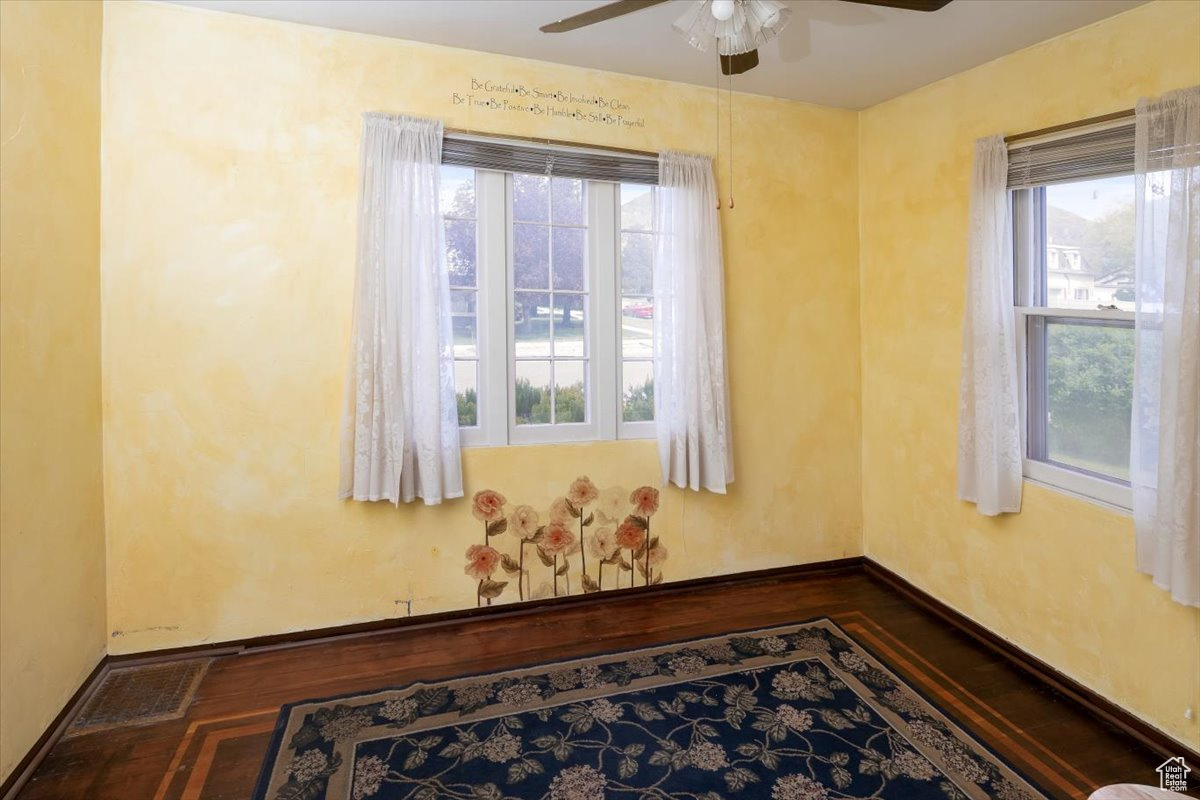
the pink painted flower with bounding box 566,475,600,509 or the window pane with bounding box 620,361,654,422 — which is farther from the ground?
the window pane with bounding box 620,361,654,422

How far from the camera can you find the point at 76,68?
241 cm

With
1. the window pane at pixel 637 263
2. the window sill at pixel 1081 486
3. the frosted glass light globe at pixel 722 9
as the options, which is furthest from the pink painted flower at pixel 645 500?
the frosted glass light globe at pixel 722 9

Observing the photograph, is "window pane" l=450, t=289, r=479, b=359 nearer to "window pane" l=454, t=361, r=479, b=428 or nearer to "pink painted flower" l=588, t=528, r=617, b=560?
"window pane" l=454, t=361, r=479, b=428

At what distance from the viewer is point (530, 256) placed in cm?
322

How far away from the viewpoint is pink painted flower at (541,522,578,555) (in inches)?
130

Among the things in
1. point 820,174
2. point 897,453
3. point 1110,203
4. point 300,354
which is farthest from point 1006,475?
point 300,354

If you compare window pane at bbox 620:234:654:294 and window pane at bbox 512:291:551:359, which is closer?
window pane at bbox 512:291:551:359

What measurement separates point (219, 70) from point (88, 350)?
121 centimetres

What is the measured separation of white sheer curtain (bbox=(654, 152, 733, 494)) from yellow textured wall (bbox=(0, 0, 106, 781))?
2.33 metres

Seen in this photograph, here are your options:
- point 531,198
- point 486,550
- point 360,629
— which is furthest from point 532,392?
point 360,629

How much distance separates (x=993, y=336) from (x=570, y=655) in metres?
2.23

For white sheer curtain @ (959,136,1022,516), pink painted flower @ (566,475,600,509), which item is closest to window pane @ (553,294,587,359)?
pink painted flower @ (566,475,600,509)

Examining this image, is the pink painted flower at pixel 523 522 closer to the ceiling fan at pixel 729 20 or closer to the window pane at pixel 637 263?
the window pane at pixel 637 263

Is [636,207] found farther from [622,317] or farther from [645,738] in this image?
[645,738]
